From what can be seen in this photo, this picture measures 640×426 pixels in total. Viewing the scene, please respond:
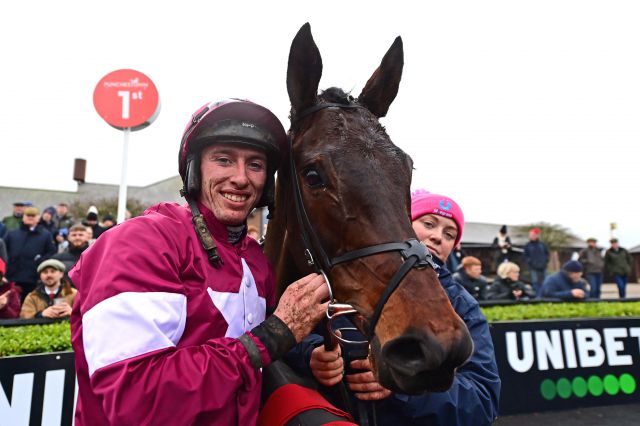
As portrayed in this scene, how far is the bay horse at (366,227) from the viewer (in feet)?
4.88

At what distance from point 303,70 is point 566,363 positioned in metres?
6.03

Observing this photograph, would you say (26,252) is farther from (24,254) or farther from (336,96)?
(336,96)

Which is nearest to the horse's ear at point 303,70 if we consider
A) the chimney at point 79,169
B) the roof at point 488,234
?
the roof at point 488,234

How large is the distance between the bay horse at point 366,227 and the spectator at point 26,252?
664cm

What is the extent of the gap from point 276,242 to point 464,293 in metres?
1.18

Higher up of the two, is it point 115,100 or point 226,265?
point 115,100

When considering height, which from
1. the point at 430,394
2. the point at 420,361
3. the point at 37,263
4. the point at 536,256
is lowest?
the point at 430,394

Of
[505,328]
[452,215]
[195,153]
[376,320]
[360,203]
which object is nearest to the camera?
[376,320]

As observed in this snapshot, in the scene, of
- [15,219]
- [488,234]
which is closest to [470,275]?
[15,219]

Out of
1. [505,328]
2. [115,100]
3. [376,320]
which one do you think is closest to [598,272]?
[505,328]

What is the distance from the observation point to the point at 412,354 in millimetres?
1505

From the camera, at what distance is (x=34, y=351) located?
3.62 m

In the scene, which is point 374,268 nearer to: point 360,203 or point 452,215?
point 360,203

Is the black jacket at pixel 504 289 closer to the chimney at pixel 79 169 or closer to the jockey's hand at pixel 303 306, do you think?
the jockey's hand at pixel 303 306
